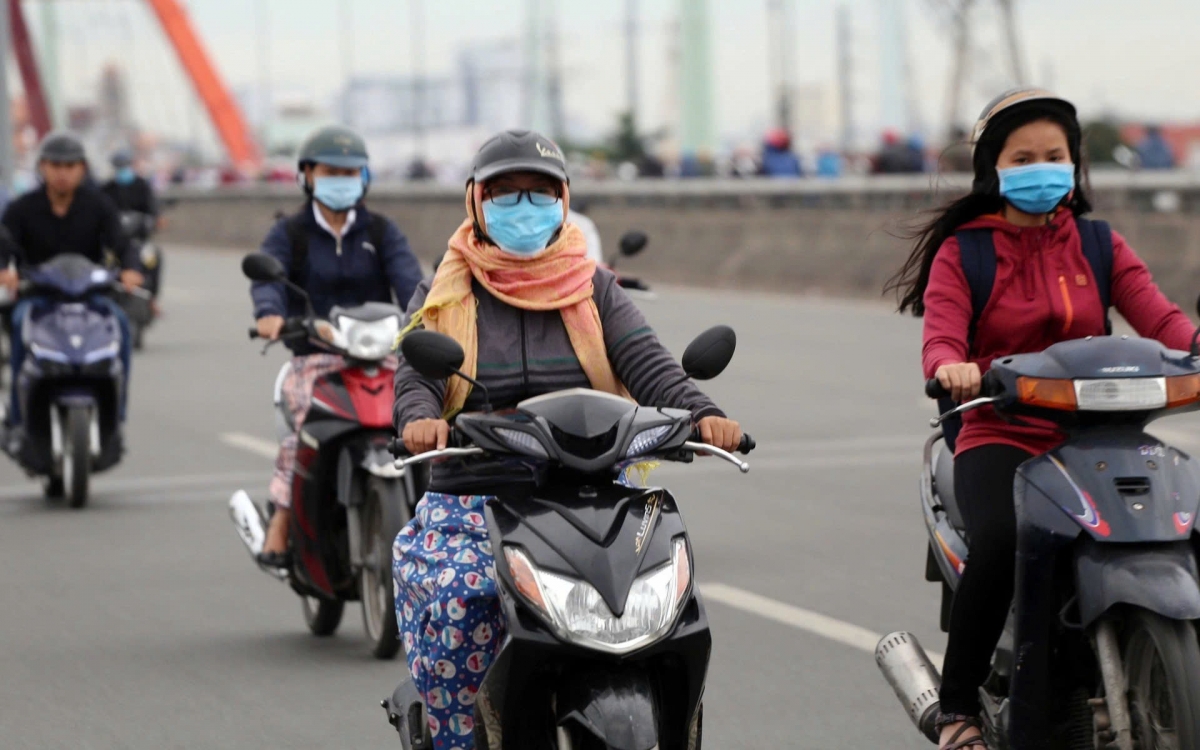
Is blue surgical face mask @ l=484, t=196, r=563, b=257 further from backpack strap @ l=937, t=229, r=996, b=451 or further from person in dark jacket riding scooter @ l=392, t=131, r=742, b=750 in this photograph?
backpack strap @ l=937, t=229, r=996, b=451

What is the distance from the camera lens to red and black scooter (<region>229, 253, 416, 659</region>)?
26.0 ft

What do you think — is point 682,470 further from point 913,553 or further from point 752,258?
point 752,258

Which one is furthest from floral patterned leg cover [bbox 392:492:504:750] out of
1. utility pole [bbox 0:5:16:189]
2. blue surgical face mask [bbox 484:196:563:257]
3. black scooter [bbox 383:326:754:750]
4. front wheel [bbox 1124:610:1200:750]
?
utility pole [bbox 0:5:16:189]

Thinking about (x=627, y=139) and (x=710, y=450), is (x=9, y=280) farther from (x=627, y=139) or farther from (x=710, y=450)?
(x=627, y=139)

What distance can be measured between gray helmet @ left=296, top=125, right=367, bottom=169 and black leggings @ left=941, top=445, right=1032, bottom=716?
3.79 m

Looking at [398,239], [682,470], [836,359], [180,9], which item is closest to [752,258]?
[836,359]

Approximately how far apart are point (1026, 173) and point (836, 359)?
1439 cm

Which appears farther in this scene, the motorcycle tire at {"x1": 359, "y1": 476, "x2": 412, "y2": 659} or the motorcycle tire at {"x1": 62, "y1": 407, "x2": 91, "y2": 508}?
the motorcycle tire at {"x1": 62, "y1": 407, "x2": 91, "y2": 508}

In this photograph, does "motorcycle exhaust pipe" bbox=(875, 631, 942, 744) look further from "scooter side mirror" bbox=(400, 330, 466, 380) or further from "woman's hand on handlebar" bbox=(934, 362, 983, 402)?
"scooter side mirror" bbox=(400, 330, 466, 380)

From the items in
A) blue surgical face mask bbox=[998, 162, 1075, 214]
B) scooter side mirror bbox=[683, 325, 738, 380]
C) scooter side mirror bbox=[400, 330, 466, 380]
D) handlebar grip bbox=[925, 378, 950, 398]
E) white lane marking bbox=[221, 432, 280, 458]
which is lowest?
white lane marking bbox=[221, 432, 280, 458]

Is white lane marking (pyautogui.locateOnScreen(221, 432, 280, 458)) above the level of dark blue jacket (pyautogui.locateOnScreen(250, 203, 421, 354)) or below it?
below

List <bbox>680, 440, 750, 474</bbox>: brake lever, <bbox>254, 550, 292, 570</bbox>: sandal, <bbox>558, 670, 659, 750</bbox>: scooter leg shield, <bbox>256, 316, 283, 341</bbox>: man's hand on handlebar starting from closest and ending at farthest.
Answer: <bbox>558, 670, 659, 750</bbox>: scooter leg shield < <bbox>680, 440, 750, 474</bbox>: brake lever < <bbox>254, 550, 292, 570</bbox>: sandal < <bbox>256, 316, 283, 341</bbox>: man's hand on handlebar

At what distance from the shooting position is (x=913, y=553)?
33.3 feet

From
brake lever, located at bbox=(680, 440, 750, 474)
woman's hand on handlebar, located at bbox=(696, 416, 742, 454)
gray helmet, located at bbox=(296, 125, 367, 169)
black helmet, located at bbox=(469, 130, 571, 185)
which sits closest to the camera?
brake lever, located at bbox=(680, 440, 750, 474)
